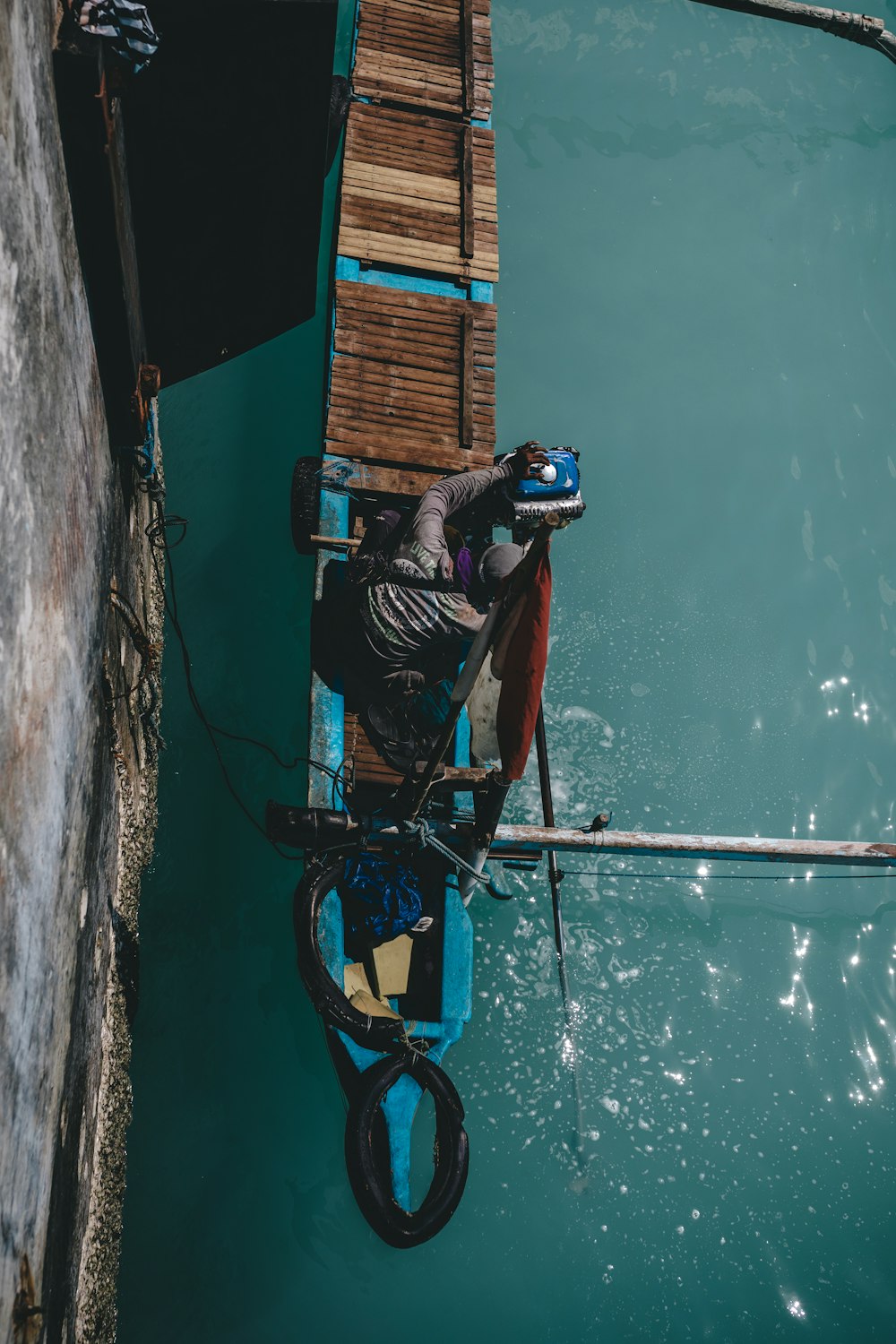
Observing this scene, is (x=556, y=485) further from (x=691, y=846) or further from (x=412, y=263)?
(x=412, y=263)

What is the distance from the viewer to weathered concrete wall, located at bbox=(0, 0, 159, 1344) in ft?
10.2

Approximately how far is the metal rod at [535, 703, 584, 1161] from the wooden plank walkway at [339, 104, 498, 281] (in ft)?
13.9

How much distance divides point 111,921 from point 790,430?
8339 millimetres

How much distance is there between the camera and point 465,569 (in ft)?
21.0

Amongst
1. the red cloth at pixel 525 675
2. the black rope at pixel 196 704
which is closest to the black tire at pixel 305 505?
the black rope at pixel 196 704

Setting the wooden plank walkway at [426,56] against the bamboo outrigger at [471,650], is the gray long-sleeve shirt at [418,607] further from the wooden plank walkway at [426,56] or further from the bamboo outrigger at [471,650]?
the wooden plank walkway at [426,56]

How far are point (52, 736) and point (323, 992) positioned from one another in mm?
2417

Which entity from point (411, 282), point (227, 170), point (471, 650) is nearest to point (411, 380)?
point (411, 282)

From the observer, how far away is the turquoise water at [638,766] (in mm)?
6355

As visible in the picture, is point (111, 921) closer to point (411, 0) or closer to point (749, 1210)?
point (749, 1210)

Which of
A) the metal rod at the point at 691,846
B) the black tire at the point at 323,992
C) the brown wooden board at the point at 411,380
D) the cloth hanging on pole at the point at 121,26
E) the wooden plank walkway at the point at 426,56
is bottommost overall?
the black tire at the point at 323,992

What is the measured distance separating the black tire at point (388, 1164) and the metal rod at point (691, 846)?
1.38 metres

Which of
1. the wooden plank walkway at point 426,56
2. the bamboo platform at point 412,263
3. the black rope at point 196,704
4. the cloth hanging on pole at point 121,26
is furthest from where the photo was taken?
the wooden plank walkway at point 426,56

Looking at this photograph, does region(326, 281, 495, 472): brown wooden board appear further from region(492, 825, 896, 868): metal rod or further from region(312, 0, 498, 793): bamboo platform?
region(492, 825, 896, 868): metal rod
